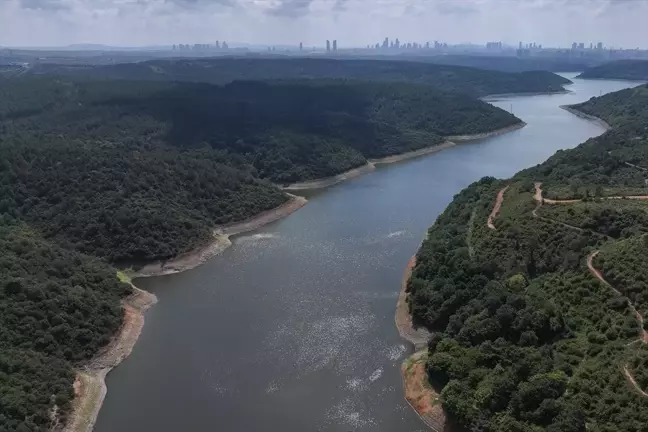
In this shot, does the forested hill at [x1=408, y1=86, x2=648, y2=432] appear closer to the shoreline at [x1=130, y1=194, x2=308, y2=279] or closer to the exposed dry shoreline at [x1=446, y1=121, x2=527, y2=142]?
the shoreline at [x1=130, y1=194, x2=308, y2=279]

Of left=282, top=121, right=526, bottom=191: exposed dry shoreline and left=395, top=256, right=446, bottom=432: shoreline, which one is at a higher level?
left=282, top=121, right=526, bottom=191: exposed dry shoreline

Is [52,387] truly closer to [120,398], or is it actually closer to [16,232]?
[120,398]

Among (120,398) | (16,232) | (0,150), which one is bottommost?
(120,398)

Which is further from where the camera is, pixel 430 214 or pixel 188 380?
pixel 430 214

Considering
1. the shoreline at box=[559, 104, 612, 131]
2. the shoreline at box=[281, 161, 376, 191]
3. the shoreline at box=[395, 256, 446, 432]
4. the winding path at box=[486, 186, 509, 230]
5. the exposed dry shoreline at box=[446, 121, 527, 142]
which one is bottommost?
the shoreline at box=[395, 256, 446, 432]

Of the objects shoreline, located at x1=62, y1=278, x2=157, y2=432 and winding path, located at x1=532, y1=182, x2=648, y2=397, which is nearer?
winding path, located at x1=532, y1=182, x2=648, y2=397

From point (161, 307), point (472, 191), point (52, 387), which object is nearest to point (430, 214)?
point (472, 191)

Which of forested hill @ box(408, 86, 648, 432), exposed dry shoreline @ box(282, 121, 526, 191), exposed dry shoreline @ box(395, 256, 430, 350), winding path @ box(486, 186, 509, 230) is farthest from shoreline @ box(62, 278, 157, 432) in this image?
exposed dry shoreline @ box(282, 121, 526, 191)
